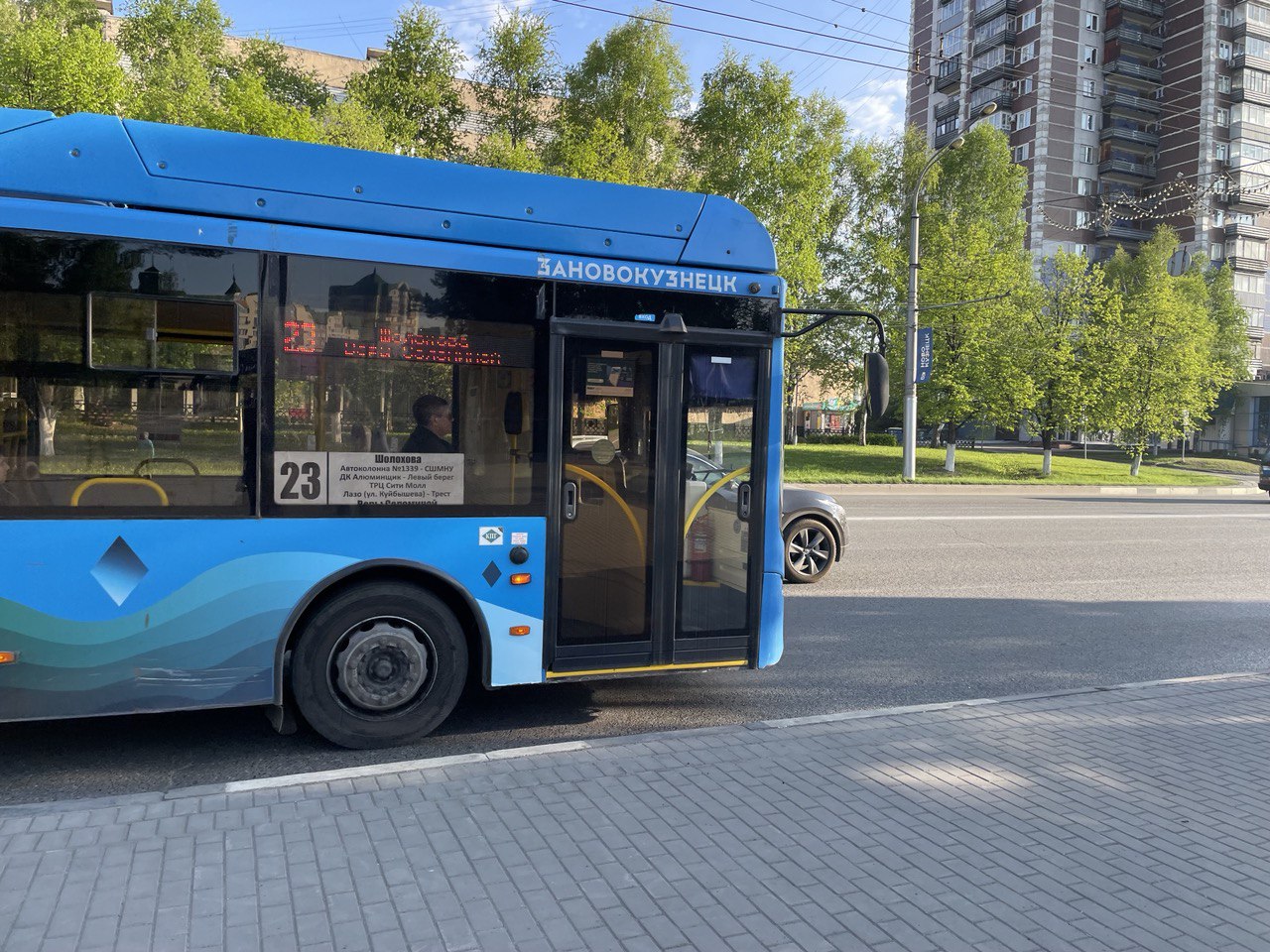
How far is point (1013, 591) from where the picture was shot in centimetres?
1046

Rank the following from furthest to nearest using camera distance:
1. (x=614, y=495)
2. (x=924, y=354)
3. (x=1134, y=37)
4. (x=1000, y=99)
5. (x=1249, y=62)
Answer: (x=1134, y=37) → (x=1249, y=62) → (x=1000, y=99) → (x=924, y=354) → (x=614, y=495)

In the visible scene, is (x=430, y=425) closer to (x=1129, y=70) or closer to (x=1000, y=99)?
(x=1000, y=99)

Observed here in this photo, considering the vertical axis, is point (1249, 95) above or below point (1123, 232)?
above

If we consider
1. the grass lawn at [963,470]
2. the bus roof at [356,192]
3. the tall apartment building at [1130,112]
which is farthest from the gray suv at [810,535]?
the tall apartment building at [1130,112]

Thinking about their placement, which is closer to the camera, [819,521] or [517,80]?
[819,521]

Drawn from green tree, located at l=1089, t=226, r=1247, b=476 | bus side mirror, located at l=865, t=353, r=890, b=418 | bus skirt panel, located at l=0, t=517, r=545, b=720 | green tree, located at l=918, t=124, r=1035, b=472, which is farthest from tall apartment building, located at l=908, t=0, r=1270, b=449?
bus skirt panel, located at l=0, t=517, r=545, b=720

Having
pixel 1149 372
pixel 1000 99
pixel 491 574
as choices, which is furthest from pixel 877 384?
pixel 1000 99

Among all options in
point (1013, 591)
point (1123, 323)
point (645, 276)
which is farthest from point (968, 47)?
point (645, 276)

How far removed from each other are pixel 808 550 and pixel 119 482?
733cm

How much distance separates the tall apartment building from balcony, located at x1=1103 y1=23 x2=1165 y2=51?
92 mm

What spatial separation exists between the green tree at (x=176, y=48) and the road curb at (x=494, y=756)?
2552cm

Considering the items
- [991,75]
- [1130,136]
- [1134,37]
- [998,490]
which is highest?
[1134,37]

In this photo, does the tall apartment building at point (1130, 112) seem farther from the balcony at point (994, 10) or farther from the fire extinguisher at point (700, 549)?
the fire extinguisher at point (700, 549)

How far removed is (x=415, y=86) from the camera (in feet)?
105
